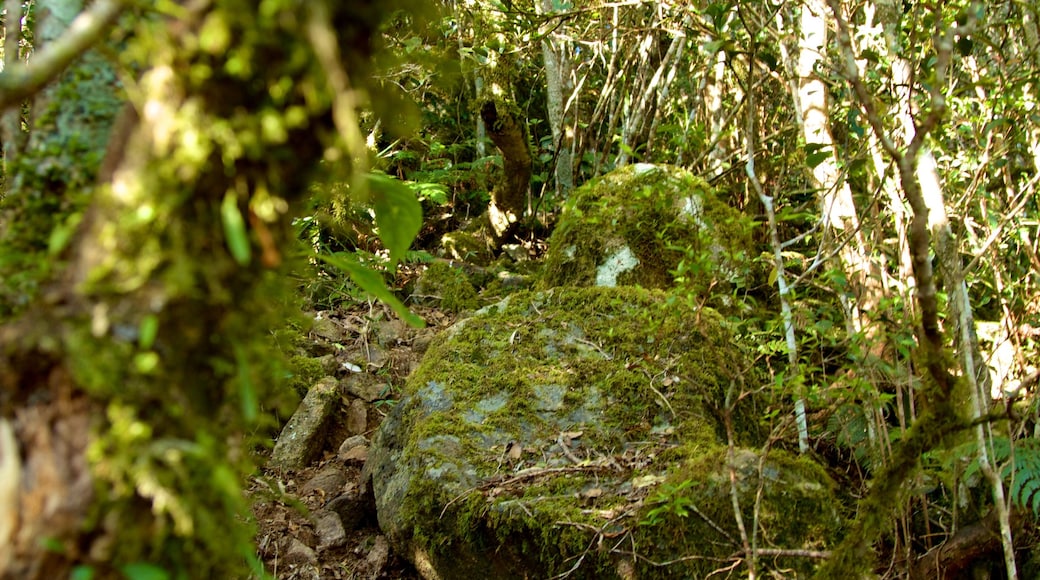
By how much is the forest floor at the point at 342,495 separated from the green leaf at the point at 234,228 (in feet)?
6.71

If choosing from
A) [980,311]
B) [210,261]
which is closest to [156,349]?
[210,261]

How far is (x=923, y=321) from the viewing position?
1645 millimetres

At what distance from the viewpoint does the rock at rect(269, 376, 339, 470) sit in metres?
4.48

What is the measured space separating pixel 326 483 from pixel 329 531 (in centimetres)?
47

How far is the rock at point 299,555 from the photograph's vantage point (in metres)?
3.62

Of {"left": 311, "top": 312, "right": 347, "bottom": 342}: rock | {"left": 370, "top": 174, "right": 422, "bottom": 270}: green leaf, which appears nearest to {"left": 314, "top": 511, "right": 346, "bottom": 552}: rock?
{"left": 311, "top": 312, "right": 347, "bottom": 342}: rock

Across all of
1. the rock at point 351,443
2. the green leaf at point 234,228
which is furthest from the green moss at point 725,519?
the rock at point 351,443

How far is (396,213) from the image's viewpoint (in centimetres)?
137

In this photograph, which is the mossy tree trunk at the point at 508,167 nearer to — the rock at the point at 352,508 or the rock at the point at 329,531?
the rock at the point at 352,508

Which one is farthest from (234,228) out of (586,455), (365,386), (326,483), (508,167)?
(508,167)

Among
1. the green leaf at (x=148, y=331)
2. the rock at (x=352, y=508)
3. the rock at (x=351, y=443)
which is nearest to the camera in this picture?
the green leaf at (x=148, y=331)

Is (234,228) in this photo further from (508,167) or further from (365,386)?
(508,167)

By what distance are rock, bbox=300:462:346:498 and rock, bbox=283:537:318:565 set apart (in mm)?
491

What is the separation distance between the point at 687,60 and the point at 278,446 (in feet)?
18.3
